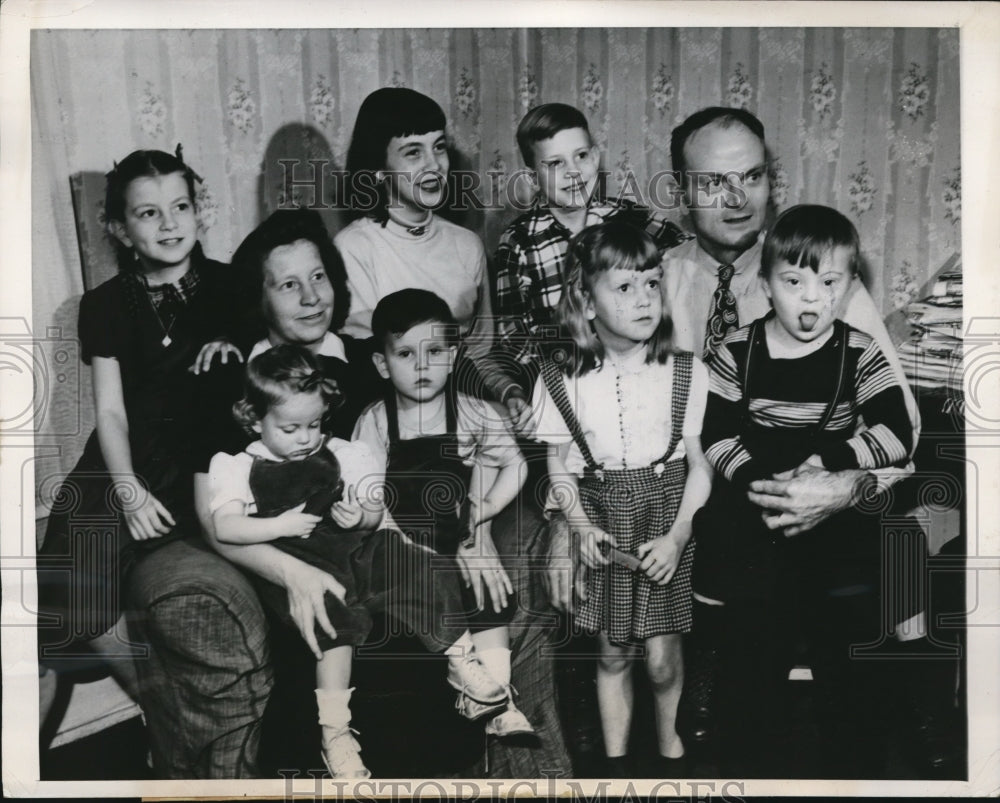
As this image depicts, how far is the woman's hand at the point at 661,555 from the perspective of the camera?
2.24 metres

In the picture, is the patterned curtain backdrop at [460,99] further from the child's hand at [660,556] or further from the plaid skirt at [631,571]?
the child's hand at [660,556]

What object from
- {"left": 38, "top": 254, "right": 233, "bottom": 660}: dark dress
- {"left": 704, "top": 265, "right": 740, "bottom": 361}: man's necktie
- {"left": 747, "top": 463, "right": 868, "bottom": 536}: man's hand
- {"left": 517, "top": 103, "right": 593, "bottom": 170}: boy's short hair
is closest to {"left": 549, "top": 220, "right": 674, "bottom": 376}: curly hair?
{"left": 704, "top": 265, "right": 740, "bottom": 361}: man's necktie

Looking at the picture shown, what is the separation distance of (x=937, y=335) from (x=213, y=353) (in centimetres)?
174

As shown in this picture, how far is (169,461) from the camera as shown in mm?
2254

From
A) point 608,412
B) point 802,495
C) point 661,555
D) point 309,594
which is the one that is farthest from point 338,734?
point 802,495

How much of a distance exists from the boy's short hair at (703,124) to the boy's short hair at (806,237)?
20 centimetres

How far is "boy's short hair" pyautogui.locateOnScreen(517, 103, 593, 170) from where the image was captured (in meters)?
2.24

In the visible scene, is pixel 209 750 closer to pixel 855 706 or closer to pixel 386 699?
pixel 386 699

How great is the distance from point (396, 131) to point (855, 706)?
5.81ft

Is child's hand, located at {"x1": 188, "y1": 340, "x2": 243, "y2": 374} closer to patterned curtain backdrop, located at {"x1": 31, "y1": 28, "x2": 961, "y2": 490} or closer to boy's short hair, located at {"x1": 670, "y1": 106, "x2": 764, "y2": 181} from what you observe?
patterned curtain backdrop, located at {"x1": 31, "y1": 28, "x2": 961, "y2": 490}

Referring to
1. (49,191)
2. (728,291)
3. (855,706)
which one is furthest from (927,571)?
(49,191)

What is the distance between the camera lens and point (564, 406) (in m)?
2.24

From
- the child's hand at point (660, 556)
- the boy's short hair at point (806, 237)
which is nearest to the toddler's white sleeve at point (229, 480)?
the child's hand at point (660, 556)

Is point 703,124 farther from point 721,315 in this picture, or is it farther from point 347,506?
point 347,506
